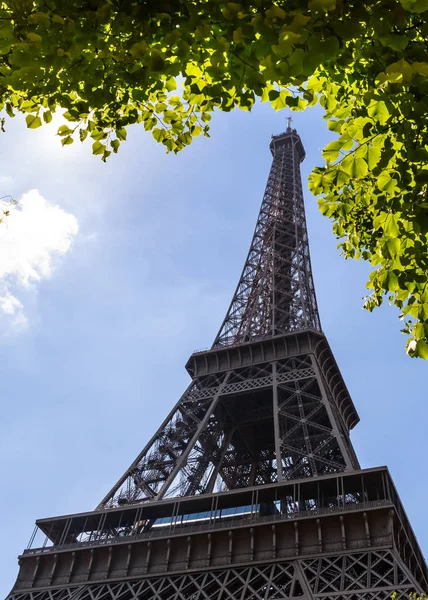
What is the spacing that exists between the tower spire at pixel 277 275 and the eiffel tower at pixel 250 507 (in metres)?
0.26

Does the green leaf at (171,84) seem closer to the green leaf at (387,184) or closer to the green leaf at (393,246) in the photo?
the green leaf at (387,184)

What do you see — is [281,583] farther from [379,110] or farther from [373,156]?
[379,110]

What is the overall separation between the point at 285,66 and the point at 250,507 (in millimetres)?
27045

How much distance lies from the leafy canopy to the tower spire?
3626 centimetres

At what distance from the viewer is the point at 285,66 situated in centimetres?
496

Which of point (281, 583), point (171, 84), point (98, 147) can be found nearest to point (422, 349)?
point (171, 84)

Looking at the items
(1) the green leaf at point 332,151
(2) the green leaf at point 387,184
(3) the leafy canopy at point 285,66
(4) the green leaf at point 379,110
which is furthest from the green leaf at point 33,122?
(2) the green leaf at point 387,184

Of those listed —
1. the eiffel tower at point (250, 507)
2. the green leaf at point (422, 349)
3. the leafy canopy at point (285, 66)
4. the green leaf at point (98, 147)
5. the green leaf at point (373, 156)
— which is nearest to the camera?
the leafy canopy at point (285, 66)

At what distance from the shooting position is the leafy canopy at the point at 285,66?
16.3 ft

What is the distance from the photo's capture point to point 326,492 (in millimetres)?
28641

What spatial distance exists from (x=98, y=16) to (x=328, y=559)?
23.7 meters

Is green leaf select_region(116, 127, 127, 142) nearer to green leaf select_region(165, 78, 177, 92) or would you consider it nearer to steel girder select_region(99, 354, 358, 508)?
green leaf select_region(165, 78, 177, 92)

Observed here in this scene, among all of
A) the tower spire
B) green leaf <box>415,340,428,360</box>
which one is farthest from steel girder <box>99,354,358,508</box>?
green leaf <box>415,340,428,360</box>

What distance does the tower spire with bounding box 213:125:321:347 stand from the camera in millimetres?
45750
